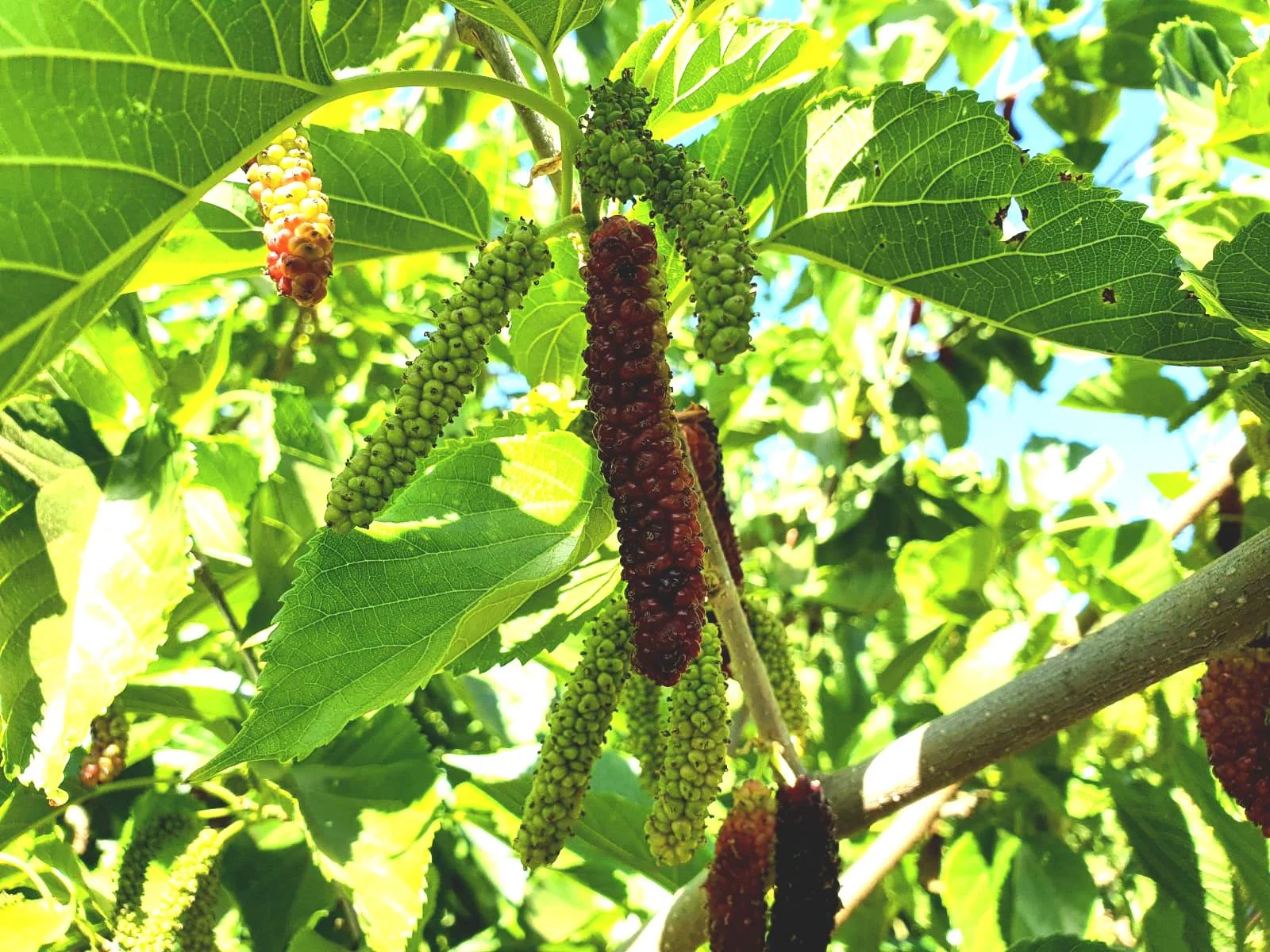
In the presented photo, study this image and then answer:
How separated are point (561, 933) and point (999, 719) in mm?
921

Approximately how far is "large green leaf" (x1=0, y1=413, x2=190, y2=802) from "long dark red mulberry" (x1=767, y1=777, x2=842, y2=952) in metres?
0.60

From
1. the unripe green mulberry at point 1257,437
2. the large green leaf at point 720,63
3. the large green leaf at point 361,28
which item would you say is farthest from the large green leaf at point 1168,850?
the large green leaf at point 361,28

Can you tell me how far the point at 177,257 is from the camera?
1.00 metres

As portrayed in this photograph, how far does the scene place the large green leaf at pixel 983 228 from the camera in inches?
31.3

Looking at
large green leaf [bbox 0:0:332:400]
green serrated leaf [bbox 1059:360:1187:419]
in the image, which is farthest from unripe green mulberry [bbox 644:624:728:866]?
green serrated leaf [bbox 1059:360:1187:419]

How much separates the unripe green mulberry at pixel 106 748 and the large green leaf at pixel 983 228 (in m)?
0.95

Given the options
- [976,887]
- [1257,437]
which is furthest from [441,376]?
[976,887]

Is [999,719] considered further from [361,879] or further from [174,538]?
[174,538]

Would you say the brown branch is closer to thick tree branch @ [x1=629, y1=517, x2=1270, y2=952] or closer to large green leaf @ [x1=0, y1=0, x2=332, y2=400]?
thick tree branch @ [x1=629, y1=517, x2=1270, y2=952]

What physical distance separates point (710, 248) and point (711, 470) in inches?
13.9

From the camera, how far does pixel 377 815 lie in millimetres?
1221

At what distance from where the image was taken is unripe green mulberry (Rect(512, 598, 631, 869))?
0.90 metres

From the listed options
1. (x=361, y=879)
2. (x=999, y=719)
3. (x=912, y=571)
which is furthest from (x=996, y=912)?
(x=361, y=879)

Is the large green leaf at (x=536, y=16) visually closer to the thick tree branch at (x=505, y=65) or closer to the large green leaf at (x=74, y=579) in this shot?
the thick tree branch at (x=505, y=65)
